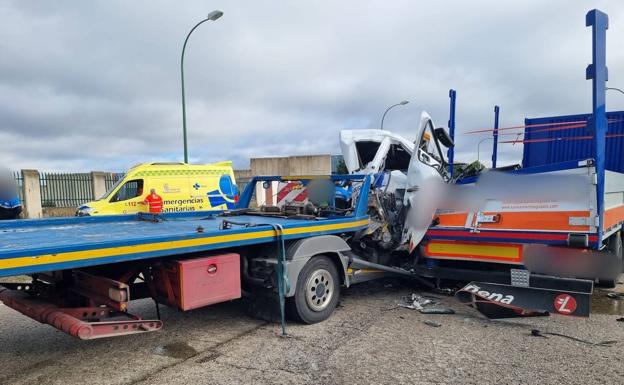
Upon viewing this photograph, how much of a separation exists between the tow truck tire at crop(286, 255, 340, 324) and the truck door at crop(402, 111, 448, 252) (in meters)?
1.37

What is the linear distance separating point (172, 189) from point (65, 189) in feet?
27.9

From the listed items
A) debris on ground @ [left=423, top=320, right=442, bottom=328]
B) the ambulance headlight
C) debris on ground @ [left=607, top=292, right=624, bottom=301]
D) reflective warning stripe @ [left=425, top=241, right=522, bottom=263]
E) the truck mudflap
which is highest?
the ambulance headlight

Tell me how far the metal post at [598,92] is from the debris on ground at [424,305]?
6.21 feet

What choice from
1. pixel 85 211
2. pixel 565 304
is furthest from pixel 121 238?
pixel 85 211

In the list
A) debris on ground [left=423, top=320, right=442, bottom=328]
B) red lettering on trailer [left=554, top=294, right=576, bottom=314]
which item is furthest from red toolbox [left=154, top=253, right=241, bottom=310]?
red lettering on trailer [left=554, top=294, right=576, bottom=314]

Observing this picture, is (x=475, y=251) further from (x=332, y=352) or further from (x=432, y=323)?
(x=332, y=352)

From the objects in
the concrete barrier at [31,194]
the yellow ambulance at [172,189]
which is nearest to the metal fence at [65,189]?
the concrete barrier at [31,194]

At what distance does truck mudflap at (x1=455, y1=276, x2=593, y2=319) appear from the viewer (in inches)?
180

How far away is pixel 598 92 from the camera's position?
4.81 m

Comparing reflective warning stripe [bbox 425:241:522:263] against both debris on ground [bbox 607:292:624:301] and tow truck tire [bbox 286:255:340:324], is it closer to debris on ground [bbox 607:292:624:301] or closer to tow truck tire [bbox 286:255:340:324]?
tow truck tire [bbox 286:255:340:324]

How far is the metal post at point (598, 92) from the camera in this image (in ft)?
15.5

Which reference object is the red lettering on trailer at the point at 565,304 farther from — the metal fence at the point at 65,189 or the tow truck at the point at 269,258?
the metal fence at the point at 65,189

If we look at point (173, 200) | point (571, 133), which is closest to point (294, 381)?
point (571, 133)

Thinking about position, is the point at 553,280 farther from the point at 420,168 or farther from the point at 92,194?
the point at 92,194
